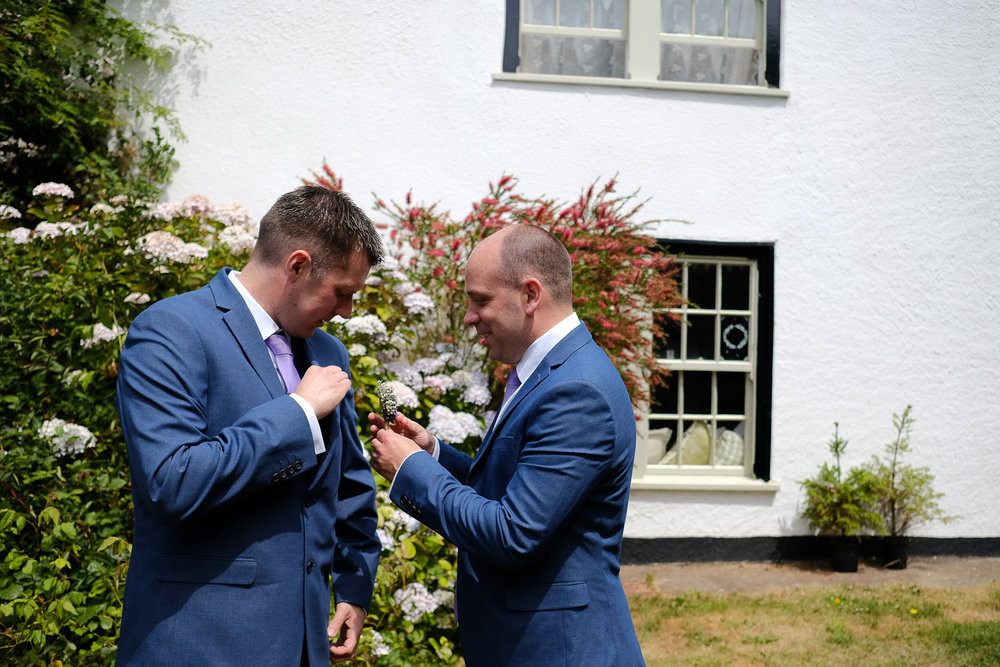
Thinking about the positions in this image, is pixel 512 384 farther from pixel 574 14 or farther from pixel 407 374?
pixel 574 14

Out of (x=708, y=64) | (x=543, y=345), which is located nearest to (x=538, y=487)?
(x=543, y=345)

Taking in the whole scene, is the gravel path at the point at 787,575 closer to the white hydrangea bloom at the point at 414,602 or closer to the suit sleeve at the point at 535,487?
the white hydrangea bloom at the point at 414,602

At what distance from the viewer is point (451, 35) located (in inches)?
253

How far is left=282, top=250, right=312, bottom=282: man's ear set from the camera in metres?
1.99

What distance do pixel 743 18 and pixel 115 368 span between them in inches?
244

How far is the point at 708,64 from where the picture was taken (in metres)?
6.97

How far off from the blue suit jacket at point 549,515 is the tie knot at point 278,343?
47 centimetres

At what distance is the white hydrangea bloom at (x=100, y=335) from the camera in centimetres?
387

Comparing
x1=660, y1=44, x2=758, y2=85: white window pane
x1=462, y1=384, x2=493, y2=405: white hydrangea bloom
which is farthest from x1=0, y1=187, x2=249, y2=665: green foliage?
x1=660, y1=44, x2=758, y2=85: white window pane

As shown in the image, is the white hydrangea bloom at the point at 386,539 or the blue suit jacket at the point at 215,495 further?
the white hydrangea bloom at the point at 386,539

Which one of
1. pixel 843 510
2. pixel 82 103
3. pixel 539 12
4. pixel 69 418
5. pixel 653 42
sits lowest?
pixel 843 510

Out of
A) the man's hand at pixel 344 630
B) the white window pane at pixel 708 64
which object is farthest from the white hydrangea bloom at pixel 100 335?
the white window pane at pixel 708 64

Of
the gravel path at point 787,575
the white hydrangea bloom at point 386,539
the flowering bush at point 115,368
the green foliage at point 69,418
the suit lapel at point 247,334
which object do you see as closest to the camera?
the suit lapel at point 247,334

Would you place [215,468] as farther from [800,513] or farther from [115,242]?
[800,513]
